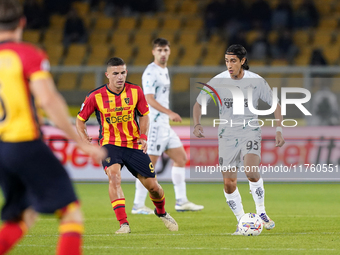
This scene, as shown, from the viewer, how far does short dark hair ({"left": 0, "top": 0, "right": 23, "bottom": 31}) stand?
366cm

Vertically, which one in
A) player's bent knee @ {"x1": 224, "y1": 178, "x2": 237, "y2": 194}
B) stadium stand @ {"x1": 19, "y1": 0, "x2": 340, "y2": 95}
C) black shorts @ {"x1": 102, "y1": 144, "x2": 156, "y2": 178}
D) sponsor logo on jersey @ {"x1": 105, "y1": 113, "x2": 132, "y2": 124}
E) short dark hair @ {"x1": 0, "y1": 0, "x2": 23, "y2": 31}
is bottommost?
player's bent knee @ {"x1": 224, "y1": 178, "x2": 237, "y2": 194}

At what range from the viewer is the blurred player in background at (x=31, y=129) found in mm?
3596

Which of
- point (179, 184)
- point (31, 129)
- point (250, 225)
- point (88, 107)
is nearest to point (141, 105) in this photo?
point (88, 107)

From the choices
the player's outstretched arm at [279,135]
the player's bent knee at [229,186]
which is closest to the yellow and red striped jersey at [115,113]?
the player's bent knee at [229,186]

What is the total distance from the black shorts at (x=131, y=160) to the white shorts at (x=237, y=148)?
2.87 ft

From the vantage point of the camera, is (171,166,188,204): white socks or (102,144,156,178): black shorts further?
(171,166,188,204): white socks

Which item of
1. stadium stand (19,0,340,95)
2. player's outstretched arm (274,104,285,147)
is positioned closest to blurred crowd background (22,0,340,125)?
stadium stand (19,0,340,95)

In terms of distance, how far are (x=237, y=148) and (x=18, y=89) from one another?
3855mm

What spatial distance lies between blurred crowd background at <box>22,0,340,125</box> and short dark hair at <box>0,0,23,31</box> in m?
12.4

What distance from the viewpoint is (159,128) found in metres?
9.16

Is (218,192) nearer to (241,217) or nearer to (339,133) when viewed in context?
(339,133)

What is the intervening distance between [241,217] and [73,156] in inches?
271

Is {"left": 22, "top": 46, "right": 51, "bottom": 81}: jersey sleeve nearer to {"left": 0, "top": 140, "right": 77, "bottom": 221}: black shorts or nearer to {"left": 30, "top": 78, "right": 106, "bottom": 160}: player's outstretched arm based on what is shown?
{"left": 30, "top": 78, "right": 106, "bottom": 160}: player's outstretched arm

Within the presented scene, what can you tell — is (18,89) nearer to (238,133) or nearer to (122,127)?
(122,127)
